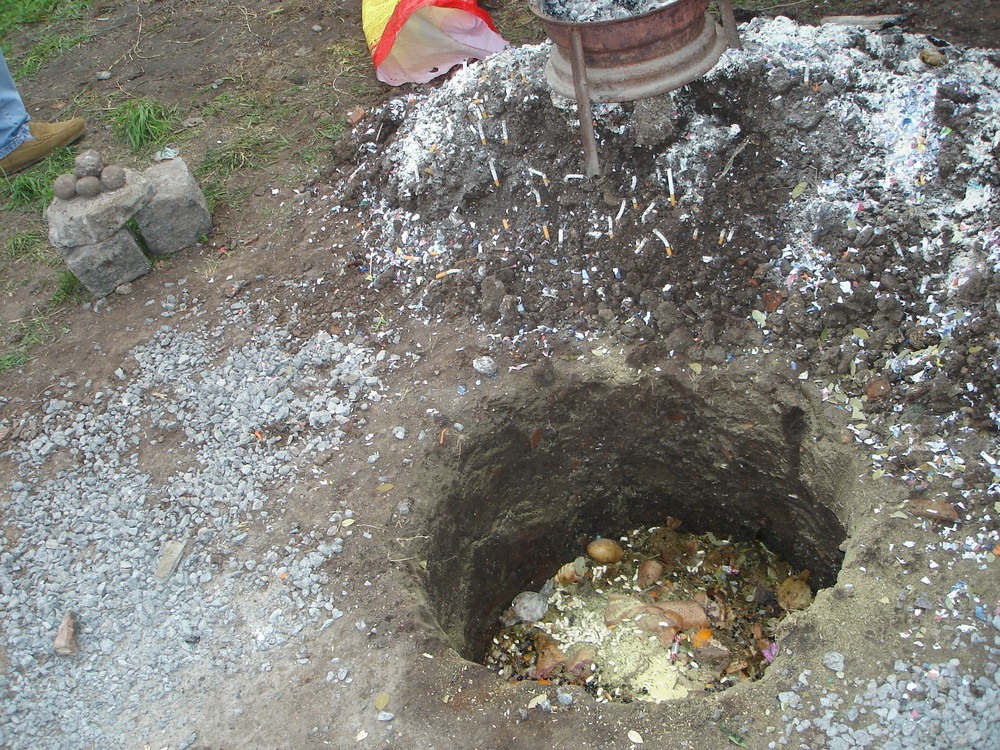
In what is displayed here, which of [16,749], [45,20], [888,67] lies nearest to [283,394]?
[16,749]

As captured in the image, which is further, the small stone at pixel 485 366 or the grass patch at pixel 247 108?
the grass patch at pixel 247 108

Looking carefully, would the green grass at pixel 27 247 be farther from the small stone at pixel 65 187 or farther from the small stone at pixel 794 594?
the small stone at pixel 794 594

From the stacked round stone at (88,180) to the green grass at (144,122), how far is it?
1.07 metres

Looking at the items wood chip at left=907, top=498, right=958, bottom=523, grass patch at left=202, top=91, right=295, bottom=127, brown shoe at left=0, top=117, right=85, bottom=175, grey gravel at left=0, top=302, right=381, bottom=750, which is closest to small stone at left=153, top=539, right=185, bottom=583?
grey gravel at left=0, top=302, right=381, bottom=750

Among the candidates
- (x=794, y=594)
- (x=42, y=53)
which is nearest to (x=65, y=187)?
(x=42, y=53)

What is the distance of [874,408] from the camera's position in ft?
11.0

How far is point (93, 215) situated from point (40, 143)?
170 cm

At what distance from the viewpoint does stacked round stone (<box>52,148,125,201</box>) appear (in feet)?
14.6

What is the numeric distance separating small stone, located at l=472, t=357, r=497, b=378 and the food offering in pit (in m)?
1.12

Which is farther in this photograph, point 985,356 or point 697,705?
point 985,356

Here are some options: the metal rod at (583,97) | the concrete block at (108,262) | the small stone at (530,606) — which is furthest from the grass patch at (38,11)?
the small stone at (530,606)

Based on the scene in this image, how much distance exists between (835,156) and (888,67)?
579mm

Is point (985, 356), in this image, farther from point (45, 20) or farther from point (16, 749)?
point (45, 20)

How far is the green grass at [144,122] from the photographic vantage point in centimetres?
557
